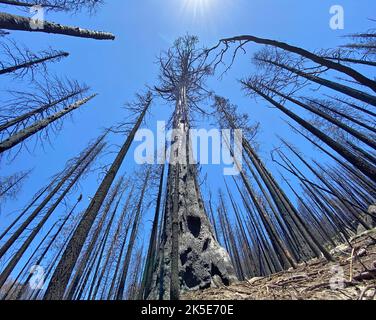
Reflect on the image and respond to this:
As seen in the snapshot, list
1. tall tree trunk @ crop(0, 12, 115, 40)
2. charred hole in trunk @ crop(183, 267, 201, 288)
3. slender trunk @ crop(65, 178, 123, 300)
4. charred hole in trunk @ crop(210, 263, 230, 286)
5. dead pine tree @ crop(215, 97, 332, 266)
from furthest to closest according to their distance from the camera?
slender trunk @ crop(65, 178, 123, 300)
dead pine tree @ crop(215, 97, 332, 266)
charred hole in trunk @ crop(210, 263, 230, 286)
charred hole in trunk @ crop(183, 267, 201, 288)
tall tree trunk @ crop(0, 12, 115, 40)

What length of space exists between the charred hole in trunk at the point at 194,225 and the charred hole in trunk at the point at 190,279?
110 centimetres

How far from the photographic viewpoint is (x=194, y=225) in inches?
245

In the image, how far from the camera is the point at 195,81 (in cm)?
1290

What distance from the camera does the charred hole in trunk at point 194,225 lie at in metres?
6.04

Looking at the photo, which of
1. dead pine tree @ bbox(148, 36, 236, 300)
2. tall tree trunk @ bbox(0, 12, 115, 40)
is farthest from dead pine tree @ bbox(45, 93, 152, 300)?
tall tree trunk @ bbox(0, 12, 115, 40)

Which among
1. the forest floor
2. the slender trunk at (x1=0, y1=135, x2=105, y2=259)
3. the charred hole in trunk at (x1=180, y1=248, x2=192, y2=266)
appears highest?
the slender trunk at (x1=0, y1=135, x2=105, y2=259)

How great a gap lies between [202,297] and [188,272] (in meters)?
0.93

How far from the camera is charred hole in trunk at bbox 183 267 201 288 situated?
481 cm

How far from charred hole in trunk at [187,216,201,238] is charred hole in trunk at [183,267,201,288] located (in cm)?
110

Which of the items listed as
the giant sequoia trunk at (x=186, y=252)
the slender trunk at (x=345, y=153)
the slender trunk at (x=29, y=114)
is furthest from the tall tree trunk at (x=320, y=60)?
the slender trunk at (x=29, y=114)

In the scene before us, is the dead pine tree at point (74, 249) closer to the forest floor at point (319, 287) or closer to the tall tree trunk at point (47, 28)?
the forest floor at point (319, 287)

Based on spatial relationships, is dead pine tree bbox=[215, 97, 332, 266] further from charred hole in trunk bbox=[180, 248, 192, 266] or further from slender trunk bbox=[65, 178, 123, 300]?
slender trunk bbox=[65, 178, 123, 300]
